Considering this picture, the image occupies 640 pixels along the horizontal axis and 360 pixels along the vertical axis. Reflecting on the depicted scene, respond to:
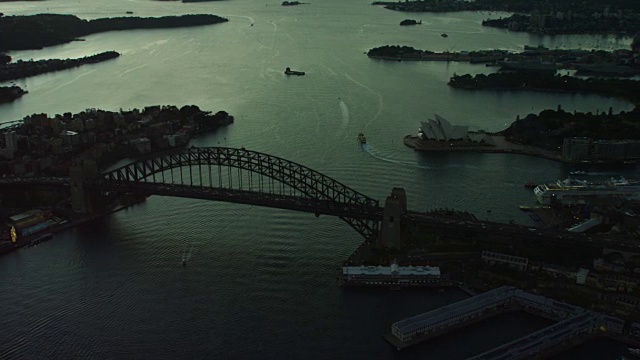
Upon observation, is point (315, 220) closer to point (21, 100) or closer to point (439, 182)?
point (439, 182)

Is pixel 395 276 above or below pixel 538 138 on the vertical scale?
below

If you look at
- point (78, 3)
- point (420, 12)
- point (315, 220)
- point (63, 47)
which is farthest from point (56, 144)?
point (78, 3)

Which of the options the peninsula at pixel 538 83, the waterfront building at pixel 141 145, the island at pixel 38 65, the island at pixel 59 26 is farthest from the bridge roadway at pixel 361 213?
the island at pixel 59 26

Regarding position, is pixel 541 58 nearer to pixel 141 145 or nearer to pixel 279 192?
pixel 141 145

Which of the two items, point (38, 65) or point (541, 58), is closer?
point (38, 65)

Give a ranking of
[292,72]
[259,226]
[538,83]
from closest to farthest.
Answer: [259,226] < [538,83] < [292,72]

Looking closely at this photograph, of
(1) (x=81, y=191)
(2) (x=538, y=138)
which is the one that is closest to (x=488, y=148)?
(2) (x=538, y=138)
